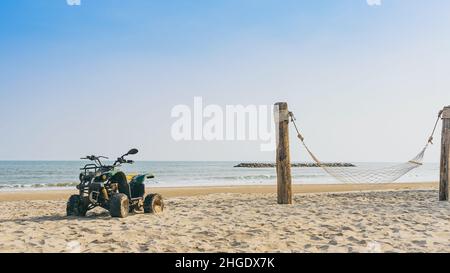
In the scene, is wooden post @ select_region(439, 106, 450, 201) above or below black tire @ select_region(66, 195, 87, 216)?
above

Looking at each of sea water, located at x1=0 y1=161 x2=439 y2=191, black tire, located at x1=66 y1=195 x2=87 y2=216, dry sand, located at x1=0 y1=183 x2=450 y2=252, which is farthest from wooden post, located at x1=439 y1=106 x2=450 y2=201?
sea water, located at x1=0 y1=161 x2=439 y2=191

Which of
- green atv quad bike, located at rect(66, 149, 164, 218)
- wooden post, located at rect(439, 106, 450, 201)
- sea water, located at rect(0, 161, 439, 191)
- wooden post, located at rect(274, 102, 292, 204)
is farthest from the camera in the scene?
sea water, located at rect(0, 161, 439, 191)

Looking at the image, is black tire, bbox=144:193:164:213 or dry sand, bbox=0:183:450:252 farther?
black tire, bbox=144:193:164:213

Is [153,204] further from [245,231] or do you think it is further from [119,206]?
[245,231]

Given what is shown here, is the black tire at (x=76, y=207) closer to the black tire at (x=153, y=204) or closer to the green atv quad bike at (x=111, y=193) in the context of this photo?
the green atv quad bike at (x=111, y=193)

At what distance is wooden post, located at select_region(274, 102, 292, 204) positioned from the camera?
1088cm

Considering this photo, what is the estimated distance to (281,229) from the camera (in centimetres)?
722

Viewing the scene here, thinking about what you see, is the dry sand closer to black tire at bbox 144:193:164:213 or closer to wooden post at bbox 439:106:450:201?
black tire at bbox 144:193:164:213

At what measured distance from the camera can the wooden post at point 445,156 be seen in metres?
11.7

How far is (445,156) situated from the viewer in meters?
11.9

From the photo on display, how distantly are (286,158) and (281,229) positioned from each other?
391 centimetres

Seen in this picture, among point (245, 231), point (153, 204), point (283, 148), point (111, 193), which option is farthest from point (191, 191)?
point (245, 231)

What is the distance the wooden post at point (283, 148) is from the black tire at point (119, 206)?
426cm
